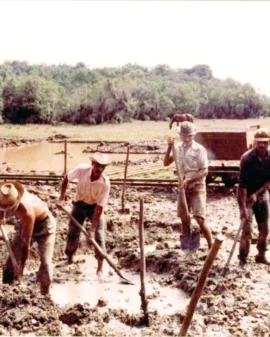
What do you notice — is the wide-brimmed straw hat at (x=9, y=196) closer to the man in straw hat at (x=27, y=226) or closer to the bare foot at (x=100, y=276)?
the man in straw hat at (x=27, y=226)

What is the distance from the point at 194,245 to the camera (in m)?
7.60

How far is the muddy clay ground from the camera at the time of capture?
→ 203 inches

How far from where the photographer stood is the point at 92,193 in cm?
677

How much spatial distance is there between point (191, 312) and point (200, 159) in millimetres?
3559

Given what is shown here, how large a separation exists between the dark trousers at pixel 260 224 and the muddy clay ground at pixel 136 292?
0.23 meters

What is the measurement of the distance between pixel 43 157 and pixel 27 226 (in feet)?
59.9

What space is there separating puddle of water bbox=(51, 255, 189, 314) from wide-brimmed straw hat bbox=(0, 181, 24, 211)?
4.94ft

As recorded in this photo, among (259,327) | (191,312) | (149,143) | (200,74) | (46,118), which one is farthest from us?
(200,74)

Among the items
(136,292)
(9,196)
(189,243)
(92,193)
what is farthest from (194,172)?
(9,196)

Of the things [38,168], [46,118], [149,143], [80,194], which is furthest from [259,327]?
[46,118]

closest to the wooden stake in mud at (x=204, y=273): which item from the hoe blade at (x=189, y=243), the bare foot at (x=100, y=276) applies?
the bare foot at (x=100, y=276)

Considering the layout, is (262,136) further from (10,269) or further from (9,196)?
(10,269)

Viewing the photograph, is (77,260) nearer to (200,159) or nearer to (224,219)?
(200,159)

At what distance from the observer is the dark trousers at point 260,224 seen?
272 inches
